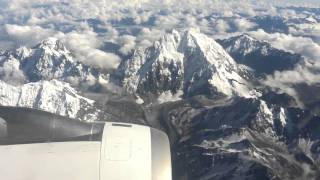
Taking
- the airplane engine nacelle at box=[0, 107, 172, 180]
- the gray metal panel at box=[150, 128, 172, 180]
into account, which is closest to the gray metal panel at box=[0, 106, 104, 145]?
the airplane engine nacelle at box=[0, 107, 172, 180]

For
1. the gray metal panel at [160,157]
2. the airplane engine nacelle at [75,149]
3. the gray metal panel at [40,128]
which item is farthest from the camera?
the gray metal panel at [40,128]

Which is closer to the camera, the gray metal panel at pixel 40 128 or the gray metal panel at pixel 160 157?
the gray metal panel at pixel 160 157

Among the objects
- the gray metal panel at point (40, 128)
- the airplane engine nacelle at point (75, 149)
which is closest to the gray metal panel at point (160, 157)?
the airplane engine nacelle at point (75, 149)

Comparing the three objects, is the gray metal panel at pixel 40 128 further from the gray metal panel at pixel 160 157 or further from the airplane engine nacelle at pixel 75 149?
the gray metal panel at pixel 160 157

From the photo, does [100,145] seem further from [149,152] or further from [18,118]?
[18,118]

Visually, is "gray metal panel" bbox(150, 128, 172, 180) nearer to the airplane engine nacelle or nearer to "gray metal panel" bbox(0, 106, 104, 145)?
the airplane engine nacelle

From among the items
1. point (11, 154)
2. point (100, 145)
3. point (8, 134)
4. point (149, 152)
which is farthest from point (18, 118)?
point (149, 152)

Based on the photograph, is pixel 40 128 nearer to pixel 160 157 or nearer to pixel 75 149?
pixel 75 149

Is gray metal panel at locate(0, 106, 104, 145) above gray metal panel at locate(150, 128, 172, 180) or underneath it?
above

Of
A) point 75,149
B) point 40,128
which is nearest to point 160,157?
point 75,149
